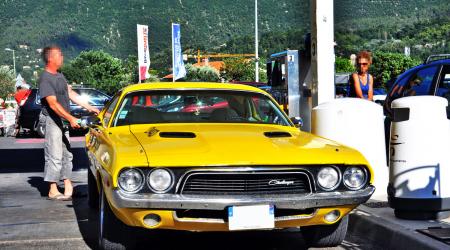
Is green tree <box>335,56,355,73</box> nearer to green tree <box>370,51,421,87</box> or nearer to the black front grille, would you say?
green tree <box>370,51,421,87</box>

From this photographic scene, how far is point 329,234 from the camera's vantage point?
5297 mm

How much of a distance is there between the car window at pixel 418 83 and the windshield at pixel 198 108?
12.8 feet

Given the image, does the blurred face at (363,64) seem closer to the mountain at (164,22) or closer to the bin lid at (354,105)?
the bin lid at (354,105)

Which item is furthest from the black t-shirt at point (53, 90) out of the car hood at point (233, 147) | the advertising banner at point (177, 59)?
the advertising banner at point (177, 59)

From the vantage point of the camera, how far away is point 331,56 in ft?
31.6

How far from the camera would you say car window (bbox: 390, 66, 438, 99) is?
9555 millimetres

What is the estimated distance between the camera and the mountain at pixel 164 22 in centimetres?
10012

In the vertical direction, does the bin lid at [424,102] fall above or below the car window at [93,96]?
A: above

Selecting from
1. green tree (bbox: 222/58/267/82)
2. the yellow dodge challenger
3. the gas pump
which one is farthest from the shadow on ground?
green tree (bbox: 222/58/267/82)

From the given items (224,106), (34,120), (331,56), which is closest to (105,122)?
(224,106)

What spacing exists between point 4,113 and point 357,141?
693 inches

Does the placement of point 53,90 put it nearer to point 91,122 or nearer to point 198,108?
point 91,122

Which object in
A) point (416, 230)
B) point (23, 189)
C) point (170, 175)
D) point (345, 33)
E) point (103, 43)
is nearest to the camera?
point (170, 175)

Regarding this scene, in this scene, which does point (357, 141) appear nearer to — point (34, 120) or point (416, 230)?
point (416, 230)
